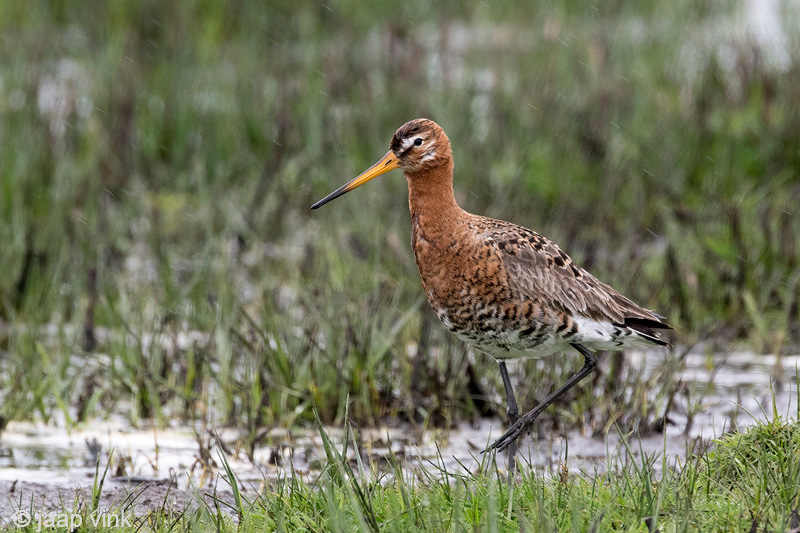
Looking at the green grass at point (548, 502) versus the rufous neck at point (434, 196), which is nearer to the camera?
the green grass at point (548, 502)

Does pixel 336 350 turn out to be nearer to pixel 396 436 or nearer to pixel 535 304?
pixel 396 436

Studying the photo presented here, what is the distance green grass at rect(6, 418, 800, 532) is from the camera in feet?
10.7

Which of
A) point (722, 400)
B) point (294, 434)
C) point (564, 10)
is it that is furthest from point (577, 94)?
point (294, 434)

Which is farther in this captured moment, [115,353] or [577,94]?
[577,94]

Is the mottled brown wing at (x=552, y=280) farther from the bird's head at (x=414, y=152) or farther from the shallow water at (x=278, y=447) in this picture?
the shallow water at (x=278, y=447)

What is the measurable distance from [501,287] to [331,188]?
12.9ft

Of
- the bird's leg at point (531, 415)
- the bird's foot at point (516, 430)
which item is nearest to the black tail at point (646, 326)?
the bird's leg at point (531, 415)

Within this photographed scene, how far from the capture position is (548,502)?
346 centimetres

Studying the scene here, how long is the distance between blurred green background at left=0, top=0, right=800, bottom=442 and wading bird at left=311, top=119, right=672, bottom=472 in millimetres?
566

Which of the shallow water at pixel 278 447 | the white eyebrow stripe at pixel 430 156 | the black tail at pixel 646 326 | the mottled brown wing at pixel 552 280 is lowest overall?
the shallow water at pixel 278 447

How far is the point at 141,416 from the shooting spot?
5.28 metres

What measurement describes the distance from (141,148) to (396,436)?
13.8ft

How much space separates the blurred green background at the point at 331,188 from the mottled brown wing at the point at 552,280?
0.58m

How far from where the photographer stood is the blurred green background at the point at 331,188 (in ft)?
17.5
